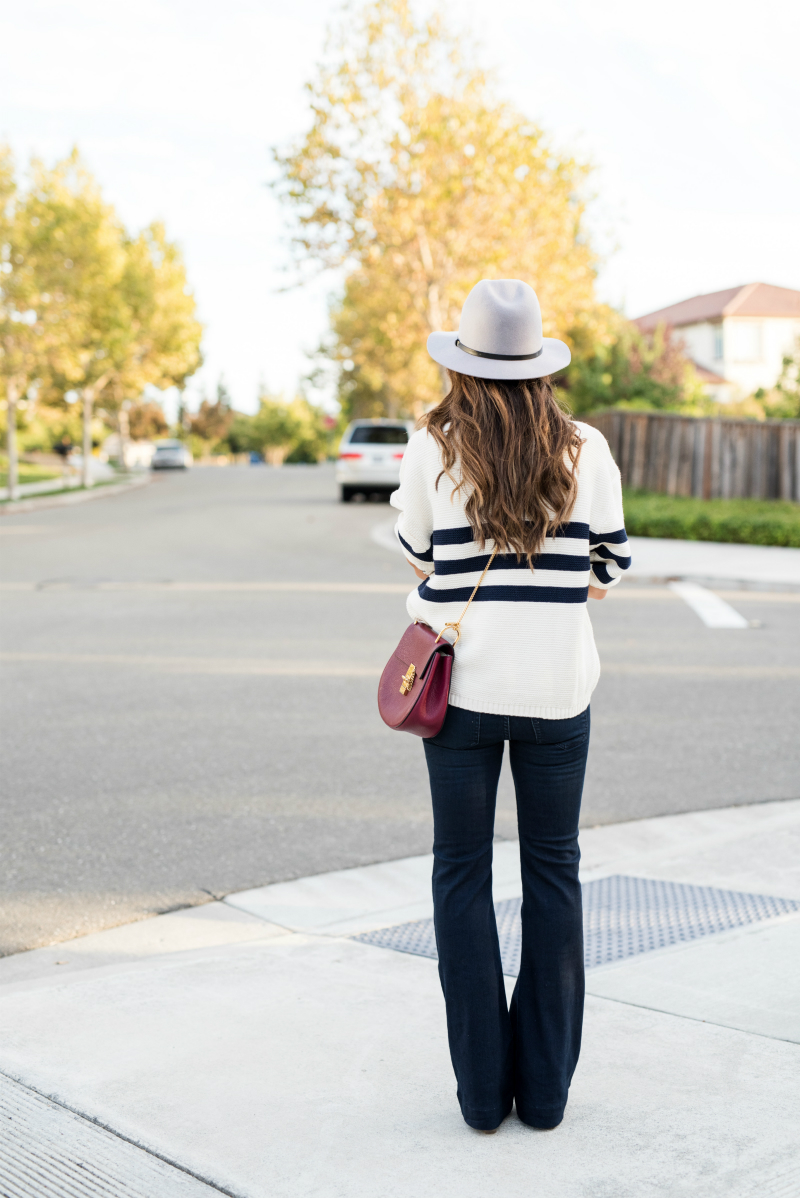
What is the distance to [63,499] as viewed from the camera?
30.3m

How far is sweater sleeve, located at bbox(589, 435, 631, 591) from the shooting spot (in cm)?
256

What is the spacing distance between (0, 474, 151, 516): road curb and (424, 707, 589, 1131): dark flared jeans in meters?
24.5

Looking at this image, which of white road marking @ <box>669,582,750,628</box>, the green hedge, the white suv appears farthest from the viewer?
the white suv

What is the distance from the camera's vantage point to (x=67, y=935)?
410cm

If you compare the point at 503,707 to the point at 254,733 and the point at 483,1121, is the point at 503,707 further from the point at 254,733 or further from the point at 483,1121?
A: the point at 254,733

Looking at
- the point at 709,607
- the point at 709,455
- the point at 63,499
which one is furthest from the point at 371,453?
the point at 709,607

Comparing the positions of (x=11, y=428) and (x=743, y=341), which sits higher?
(x=743, y=341)

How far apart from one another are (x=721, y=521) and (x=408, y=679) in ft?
53.3

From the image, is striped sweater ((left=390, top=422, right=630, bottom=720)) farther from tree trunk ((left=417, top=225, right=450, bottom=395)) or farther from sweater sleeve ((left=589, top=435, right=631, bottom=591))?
tree trunk ((left=417, top=225, right=450, bottom=395))

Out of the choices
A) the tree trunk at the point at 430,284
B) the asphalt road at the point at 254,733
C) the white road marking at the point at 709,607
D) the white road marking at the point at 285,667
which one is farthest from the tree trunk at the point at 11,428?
the white road marking at the point at 285,667

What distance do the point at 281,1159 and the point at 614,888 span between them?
2.23 meters

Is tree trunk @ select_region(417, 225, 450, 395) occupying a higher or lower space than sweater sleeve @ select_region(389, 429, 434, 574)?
higher

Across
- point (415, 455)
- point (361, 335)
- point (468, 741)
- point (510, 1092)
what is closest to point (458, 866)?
point (468, 741)

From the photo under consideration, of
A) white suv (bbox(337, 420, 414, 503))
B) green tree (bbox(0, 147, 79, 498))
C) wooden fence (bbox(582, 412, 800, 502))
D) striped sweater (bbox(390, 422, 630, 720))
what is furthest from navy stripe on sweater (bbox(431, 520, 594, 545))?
green tree (bbox(0, 147, 79, 498))
